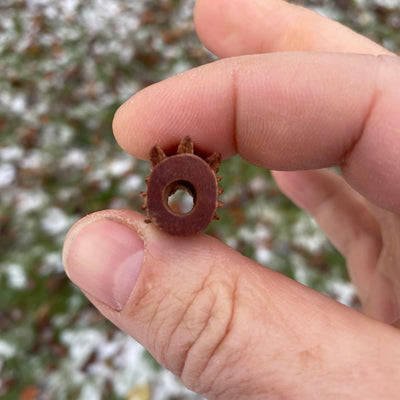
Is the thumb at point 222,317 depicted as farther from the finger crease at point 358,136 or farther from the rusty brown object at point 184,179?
the finger crease at point 358,136

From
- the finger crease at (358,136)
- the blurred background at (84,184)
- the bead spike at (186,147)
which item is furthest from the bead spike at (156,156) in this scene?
the blurred background at (84,184)

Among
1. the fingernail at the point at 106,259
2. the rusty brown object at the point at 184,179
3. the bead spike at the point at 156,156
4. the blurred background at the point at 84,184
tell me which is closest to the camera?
the rusty brown object at the point at 184,179

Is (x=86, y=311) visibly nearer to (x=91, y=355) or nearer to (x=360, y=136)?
(x=91, y=355)

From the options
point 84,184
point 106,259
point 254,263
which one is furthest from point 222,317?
point 84,184

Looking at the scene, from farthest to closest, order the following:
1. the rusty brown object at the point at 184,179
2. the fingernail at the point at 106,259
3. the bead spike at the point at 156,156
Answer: the fingernail at the point at 106,259, the bead spike at the point at 156,156, the rusty brown object at the point at 184,179

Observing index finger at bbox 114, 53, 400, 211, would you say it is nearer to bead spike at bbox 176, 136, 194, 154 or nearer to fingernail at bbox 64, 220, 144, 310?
bead spike at bbox 176, 136, 194, 154

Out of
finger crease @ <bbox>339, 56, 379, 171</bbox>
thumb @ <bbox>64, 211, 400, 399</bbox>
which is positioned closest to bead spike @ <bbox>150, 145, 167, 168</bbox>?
thumb @ <bbox>64, 211, 400, 399</bbox>

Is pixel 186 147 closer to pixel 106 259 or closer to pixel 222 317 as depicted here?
pixel 106 259

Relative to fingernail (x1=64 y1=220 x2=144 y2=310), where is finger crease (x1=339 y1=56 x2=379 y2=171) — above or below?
above

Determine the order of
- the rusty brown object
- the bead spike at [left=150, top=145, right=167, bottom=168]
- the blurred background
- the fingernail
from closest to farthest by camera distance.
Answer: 1. the rusty brown object
2. the bead spike at [left=150, top=145, right=167, bottom=168]
3. the fingernail
4. the blurred background
